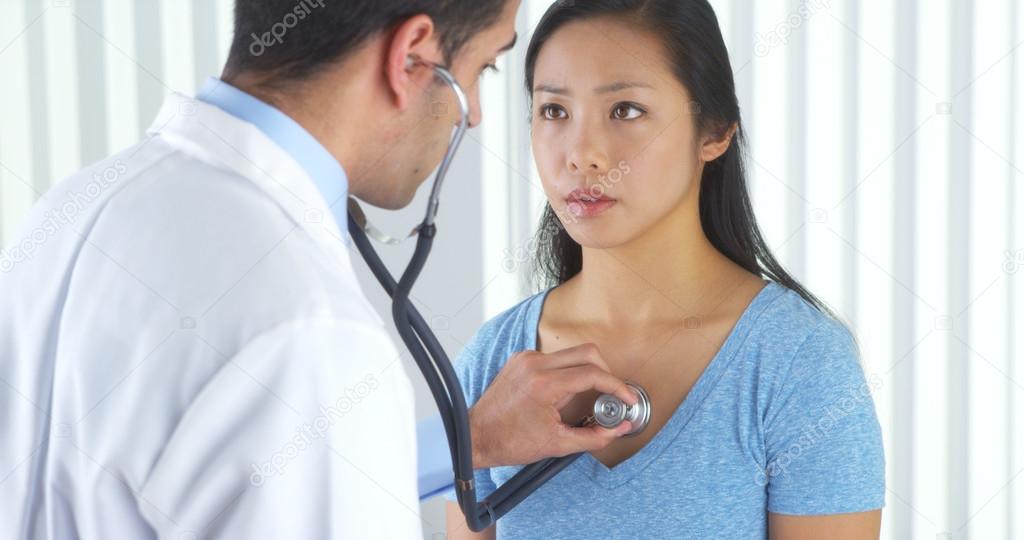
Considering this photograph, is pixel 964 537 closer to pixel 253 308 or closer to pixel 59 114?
pixel 253 308

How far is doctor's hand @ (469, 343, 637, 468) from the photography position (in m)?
1.13

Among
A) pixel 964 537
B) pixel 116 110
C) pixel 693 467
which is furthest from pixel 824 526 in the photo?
pixel 116 110

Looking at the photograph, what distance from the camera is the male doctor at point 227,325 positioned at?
2.07 feet

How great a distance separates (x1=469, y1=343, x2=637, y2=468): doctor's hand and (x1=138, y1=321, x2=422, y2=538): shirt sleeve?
1.62 ft

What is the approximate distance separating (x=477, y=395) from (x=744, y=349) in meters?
0.34

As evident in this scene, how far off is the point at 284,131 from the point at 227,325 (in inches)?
6.8

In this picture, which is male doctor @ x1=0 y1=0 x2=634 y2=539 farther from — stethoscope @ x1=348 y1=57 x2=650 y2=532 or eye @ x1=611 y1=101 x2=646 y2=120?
eye @ x1=611 y1=101 x2=646 y2=120

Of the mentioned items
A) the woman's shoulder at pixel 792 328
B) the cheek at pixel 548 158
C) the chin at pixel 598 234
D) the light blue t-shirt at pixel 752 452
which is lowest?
the light blue t-shirt at pixel 752 452

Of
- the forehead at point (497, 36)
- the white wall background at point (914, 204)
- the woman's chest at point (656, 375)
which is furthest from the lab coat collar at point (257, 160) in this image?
the white wall background at point (914, 204)

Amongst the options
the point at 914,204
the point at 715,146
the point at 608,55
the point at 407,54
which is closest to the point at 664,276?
the point at 715,146

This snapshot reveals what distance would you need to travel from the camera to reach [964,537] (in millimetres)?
2055

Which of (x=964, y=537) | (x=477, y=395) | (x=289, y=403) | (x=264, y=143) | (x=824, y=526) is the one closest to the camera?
(x=289, y=403)

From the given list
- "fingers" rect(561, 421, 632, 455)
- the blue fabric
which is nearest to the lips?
"fingers" rect(561, 421, 632, 455)

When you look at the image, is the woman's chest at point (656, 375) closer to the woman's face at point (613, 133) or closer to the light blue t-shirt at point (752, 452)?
the light blue t-shirt at point (752, 452)
